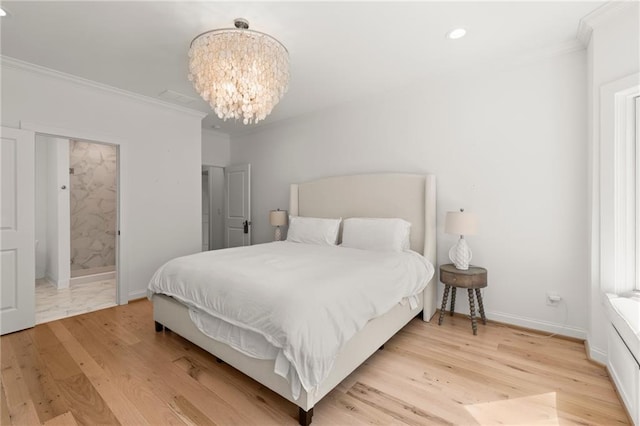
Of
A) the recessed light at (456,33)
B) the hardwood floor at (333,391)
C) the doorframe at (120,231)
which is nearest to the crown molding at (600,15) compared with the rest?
the recessed light at (456,33)

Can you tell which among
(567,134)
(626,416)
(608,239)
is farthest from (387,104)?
(626,416)

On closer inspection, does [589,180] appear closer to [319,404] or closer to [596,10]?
[596,10]

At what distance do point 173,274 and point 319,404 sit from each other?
1.57 metres

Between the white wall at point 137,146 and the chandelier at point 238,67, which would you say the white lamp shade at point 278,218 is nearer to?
the white wall at point 137,146

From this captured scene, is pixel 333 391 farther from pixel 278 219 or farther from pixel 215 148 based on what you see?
pixel 215 148

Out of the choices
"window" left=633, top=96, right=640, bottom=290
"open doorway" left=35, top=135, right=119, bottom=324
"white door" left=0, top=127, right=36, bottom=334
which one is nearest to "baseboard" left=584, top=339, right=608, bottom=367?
"window" left=633, top=96, right=640, bottom=290

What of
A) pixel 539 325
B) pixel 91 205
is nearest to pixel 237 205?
pixel 91 205

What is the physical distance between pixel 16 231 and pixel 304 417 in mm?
3272

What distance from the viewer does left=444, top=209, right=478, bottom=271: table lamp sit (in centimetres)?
273

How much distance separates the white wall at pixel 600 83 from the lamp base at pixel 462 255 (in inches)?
35.4

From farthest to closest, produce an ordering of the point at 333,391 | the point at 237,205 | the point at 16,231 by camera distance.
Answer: the point at 237,205
the point at 16,231
the point at 333,391

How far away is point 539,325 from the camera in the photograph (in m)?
2.72

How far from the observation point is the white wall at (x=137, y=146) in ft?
9.78

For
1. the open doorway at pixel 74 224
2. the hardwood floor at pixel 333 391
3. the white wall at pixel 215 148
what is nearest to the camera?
the hardwood floor at pixel 333 391
